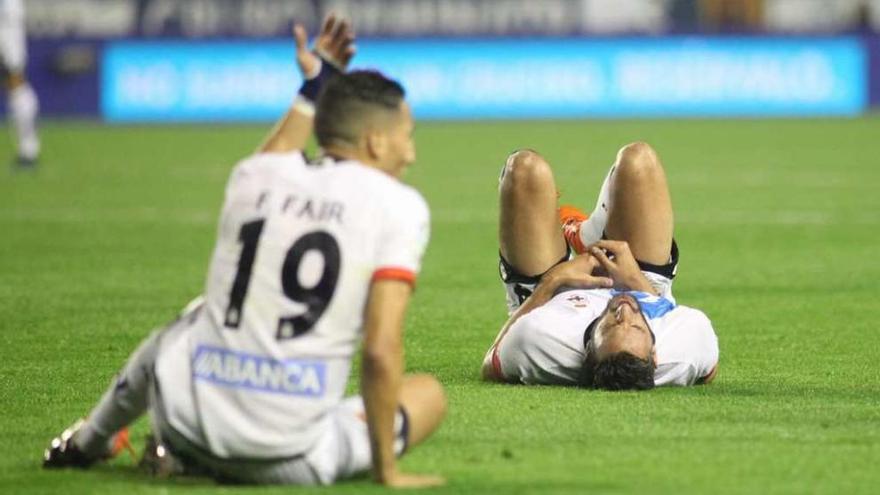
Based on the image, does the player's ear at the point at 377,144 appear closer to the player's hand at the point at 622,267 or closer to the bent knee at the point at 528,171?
the player's hand at the point at 622,267

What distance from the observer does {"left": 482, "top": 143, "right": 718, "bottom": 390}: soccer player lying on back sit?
749cm

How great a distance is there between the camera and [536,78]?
3092 centimetres

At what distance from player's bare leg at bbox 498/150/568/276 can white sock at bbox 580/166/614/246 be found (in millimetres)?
252

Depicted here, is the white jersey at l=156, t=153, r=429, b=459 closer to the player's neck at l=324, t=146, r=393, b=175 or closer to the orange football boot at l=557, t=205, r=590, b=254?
the player's neck at l=324, t=146, r=393, b=175

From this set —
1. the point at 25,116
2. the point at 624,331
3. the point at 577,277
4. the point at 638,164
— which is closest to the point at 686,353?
the point at 624,331

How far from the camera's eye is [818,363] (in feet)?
27.8

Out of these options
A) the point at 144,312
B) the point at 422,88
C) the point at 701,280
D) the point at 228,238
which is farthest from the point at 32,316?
the point at 422,88

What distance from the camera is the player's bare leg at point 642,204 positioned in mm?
8086

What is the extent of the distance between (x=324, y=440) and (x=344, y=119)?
3.05 ft

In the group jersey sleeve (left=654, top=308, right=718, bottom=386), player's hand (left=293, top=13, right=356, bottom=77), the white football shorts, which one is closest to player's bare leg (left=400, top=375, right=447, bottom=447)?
player's hand (left=293, top=13, right=356, bottom=77)

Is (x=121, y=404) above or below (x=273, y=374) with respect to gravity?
below

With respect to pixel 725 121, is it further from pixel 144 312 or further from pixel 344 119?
pixel 344 119

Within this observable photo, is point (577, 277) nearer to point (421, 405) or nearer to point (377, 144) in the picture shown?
point (421, 405)

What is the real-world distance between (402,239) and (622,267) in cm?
263
